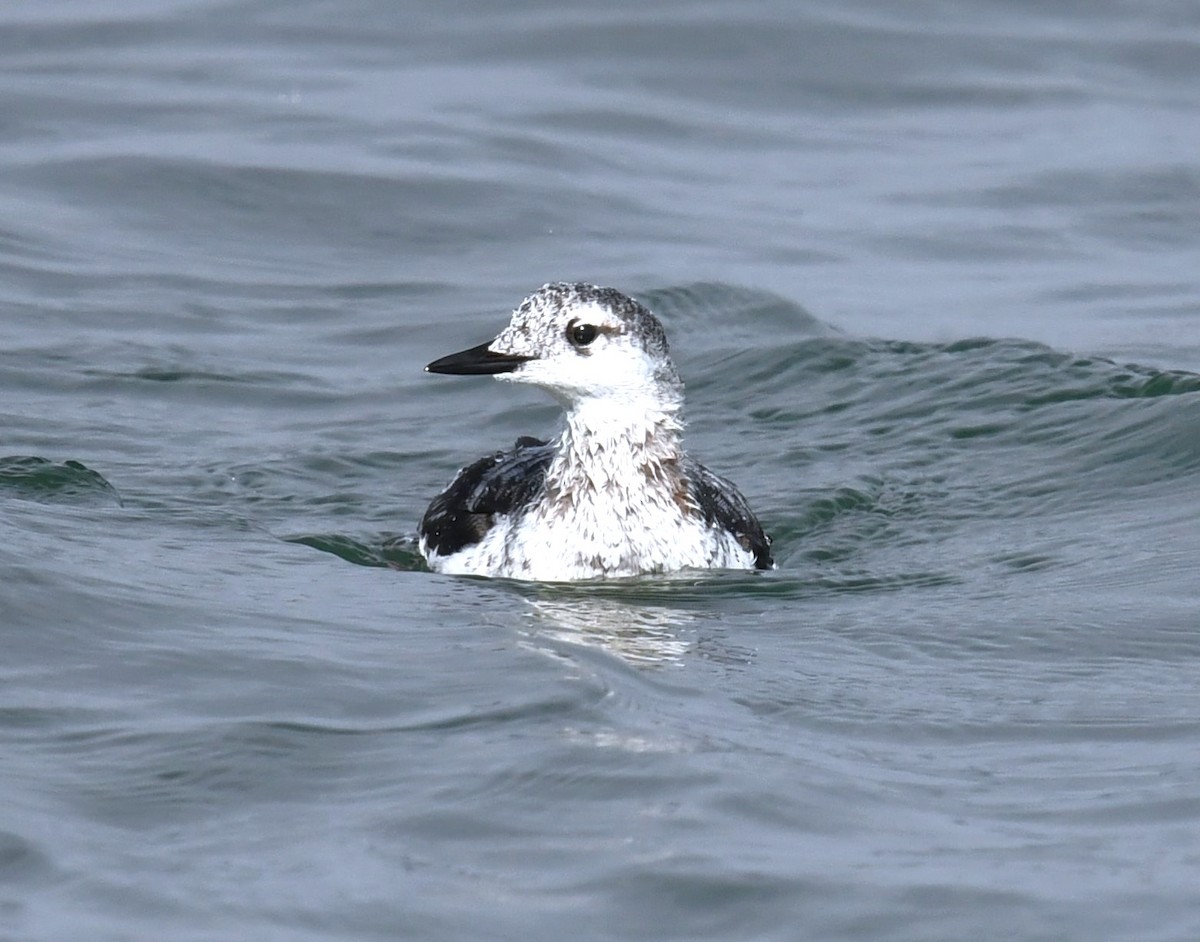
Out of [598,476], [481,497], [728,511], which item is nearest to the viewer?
[598,476]

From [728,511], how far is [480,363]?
5.12 feet

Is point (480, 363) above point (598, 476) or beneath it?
above

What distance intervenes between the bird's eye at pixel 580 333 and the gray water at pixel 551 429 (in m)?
1.09

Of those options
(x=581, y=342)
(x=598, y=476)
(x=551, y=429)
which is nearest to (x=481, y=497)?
(x=598, y=476)

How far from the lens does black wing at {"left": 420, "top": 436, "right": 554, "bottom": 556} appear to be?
10.5 m

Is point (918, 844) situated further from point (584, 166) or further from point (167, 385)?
point (584, 166)

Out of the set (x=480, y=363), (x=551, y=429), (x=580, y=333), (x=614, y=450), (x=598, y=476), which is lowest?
(x=551, y=429)

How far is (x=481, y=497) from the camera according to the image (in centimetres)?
1077

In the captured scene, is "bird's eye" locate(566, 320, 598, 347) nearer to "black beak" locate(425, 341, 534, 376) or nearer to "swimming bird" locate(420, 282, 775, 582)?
"swimming bird" locate(420, 282, 775, 582)

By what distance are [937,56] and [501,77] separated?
13.2 feet

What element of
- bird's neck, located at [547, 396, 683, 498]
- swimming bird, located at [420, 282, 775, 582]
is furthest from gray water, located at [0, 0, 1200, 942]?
bird's neck, located at [547, 396, 683, 498]

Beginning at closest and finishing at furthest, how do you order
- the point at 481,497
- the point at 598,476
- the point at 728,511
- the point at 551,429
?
the point at 598,476 → the point at 728,511 → the point at 481,497 → the point at 551,429

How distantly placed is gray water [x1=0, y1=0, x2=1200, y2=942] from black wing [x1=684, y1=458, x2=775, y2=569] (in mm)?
187

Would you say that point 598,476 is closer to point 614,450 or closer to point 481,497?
point 614,450
